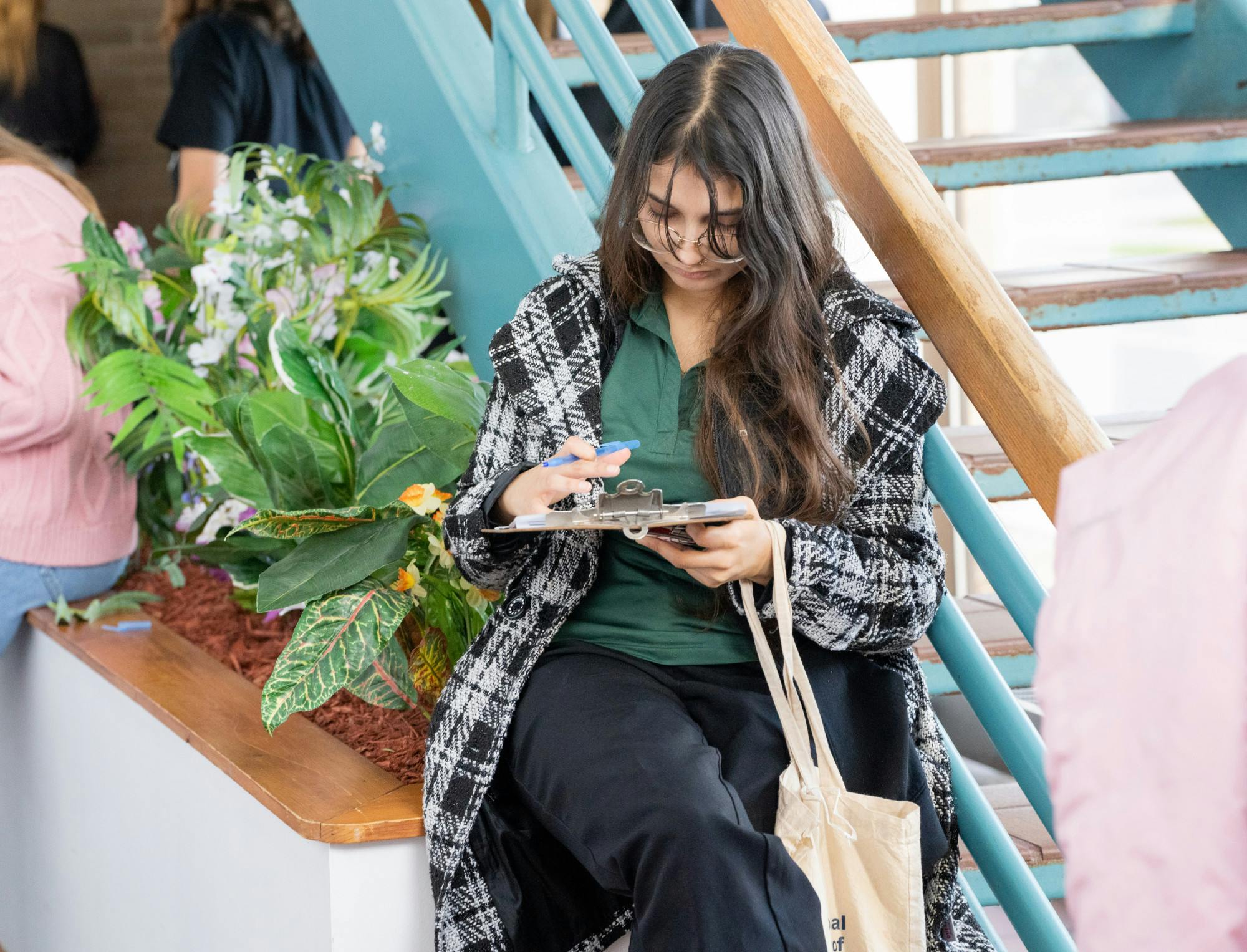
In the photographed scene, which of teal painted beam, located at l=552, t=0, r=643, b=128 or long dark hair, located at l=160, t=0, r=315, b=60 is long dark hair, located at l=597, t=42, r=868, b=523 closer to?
teal painted beam, located at l=552, t=0, r=643, b=128

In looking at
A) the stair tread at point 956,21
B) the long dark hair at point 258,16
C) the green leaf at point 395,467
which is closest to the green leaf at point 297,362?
the green leaf at point 395,467

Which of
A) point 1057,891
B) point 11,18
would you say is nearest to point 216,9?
point 11,18

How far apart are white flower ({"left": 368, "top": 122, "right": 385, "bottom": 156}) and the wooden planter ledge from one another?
3.27ft

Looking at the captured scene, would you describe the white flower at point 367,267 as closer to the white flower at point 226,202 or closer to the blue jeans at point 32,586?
the white flower at point 226,202

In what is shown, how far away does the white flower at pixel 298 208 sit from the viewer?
2570mm

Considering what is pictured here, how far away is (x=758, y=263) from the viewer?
1455mm

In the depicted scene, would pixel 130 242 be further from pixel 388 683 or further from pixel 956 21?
pixel 956 21

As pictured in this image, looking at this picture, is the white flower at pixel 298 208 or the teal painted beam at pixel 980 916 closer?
the teal painted beam at pixel 980 916

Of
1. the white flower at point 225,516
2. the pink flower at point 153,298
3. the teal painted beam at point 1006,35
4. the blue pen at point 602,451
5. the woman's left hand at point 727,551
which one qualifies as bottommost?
the woman's left hand at point 727,551

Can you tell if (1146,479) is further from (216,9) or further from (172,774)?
(216,9)

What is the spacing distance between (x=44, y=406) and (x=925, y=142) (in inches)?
68.0

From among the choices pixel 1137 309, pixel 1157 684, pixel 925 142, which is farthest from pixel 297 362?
pixel 1157 684

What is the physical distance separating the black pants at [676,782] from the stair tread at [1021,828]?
2.05 ft

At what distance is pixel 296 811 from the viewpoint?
158 cm
